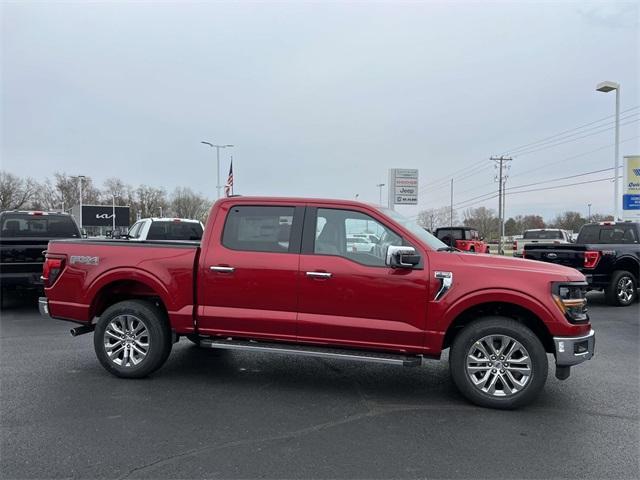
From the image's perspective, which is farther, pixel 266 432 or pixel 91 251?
pixel 91 251

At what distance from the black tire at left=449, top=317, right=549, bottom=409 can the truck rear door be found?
1651mm

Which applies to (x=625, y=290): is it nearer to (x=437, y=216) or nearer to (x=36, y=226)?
(x=36, y=226)

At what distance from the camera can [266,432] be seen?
3906 mm

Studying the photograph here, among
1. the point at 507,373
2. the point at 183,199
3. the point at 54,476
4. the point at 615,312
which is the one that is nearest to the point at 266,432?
the point at 54,476

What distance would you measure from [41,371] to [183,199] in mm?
87942

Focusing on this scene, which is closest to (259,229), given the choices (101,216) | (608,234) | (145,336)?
(145,336)

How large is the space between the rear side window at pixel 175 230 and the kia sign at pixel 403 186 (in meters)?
13.7

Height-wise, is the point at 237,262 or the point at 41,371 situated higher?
the point at 237,262

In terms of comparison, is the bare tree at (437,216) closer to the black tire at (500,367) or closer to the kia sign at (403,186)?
the kia sign at (403,186)

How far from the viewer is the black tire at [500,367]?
14.3 feet

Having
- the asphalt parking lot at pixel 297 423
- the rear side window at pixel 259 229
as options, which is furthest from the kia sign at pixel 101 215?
the rear side window at pixel 259 229

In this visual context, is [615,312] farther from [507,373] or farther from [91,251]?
[91,251]

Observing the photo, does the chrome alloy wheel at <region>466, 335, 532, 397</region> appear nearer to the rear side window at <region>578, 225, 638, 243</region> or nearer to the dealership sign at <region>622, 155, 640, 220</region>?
the rear side window at <region>578, 225, 638, 243</region>

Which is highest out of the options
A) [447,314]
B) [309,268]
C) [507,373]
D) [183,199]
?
[183,199]
